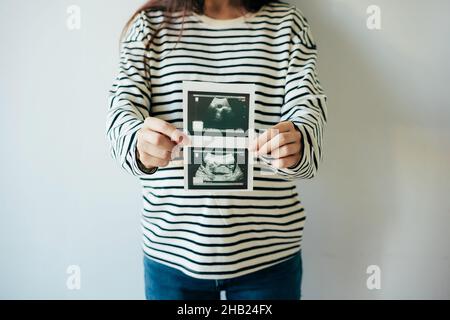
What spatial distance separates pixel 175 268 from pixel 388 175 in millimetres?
657

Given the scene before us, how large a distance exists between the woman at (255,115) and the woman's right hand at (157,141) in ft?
0.26

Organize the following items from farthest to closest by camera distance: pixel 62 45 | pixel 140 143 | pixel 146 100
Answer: pixel 62 45 < pixel 146 100 < pixel 140 143

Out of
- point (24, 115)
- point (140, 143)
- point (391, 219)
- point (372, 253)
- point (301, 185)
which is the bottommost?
point (372, 253)

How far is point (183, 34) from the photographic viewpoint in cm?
74

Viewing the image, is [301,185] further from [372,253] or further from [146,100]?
[146,100]

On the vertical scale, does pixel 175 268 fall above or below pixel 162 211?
below

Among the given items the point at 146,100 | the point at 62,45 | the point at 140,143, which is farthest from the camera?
the point at 62,45

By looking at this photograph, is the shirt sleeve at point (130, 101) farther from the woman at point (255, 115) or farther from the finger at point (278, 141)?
the finger at point (278, 141)

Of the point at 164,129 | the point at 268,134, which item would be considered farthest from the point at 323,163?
the point at 164,129

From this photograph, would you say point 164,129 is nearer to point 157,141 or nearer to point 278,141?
point 157,141

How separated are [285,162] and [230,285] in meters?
0.30

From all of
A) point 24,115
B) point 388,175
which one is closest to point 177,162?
point 24,115

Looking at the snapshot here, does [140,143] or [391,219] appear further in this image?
[391,219]

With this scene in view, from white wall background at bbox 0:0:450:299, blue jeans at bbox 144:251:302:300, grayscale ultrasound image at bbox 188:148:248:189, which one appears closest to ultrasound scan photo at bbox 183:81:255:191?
grayscale ultrasound image at bbox 188:148:248:189
